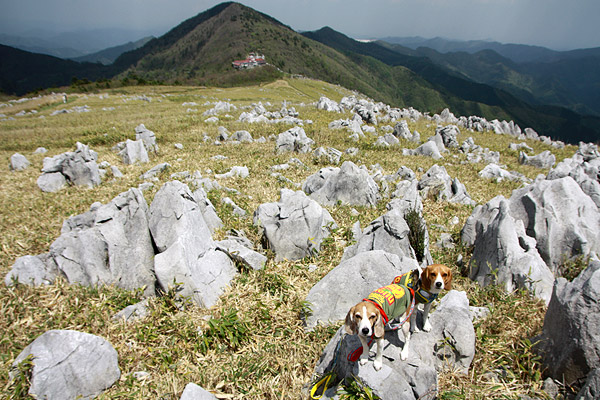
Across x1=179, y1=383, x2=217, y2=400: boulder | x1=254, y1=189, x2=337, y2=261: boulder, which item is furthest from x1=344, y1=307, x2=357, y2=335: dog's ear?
x1=254, y1=189, x2=337, y2=261: boulder

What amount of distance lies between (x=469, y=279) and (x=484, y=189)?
9.82 metres

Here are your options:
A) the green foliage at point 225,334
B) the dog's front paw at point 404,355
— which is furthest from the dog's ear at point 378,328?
the green foliage at point 225,334

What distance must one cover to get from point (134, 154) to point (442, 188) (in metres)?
18.3

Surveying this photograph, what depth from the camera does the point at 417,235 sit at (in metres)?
8.70

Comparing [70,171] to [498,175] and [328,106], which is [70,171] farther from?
[328,106]

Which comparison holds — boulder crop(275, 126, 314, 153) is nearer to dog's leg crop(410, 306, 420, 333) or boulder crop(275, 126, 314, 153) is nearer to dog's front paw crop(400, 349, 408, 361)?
dog's leg crop(410, 306, 420, 333)

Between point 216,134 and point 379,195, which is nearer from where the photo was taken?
point 379,195

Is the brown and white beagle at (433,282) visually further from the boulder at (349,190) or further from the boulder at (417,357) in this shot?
the boulder at (349,190)

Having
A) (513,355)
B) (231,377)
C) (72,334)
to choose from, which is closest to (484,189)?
(513,355)

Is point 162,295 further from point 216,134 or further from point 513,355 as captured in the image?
point 216,134

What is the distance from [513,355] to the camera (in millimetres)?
5449

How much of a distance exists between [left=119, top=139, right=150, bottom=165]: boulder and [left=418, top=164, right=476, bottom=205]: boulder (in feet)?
55.1

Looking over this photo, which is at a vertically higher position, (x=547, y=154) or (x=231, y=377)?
(x=547, y=154)

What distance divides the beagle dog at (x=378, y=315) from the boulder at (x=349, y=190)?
7709 millimetres
